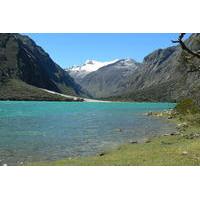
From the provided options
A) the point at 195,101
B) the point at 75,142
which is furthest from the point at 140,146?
the point at 195,101

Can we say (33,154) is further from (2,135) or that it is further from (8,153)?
(2,135)

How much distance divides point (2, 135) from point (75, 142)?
1171 cm
